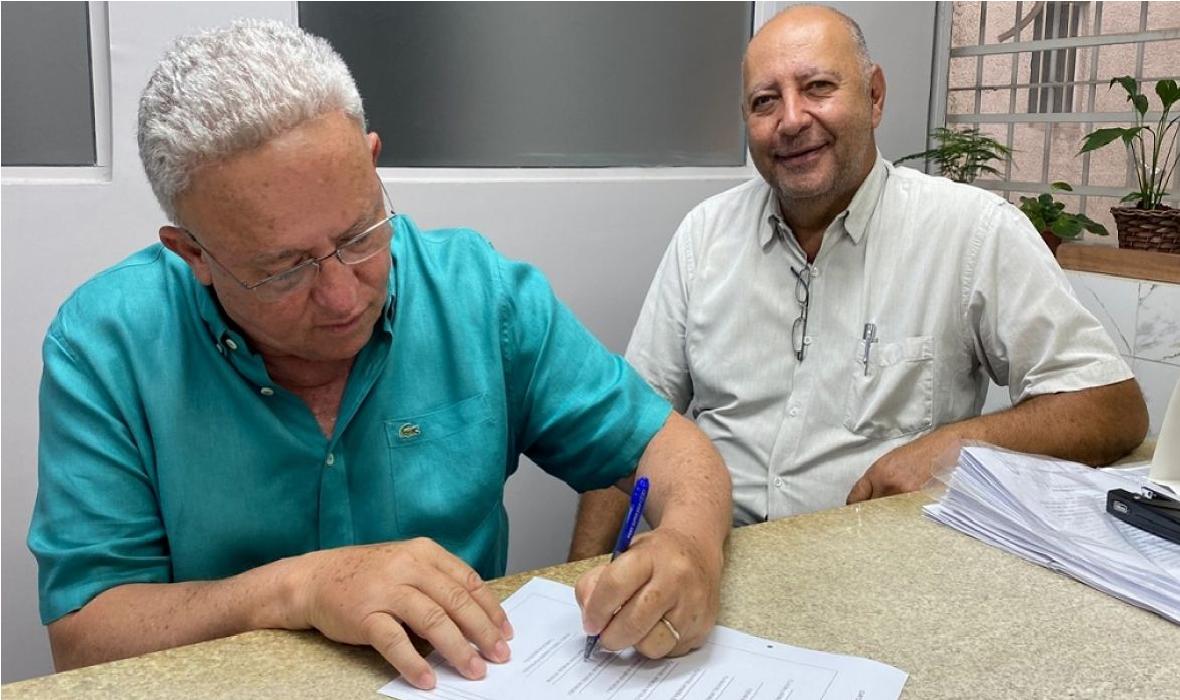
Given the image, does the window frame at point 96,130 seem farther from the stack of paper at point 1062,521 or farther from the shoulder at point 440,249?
the stack of paper at point 1062,521

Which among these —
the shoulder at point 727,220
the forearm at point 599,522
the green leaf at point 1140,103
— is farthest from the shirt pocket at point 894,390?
the green leaf at point 1140,103

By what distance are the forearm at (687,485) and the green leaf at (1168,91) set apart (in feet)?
5.20

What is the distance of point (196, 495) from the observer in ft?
3.56

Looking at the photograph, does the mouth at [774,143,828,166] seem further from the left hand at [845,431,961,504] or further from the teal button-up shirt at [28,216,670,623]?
the teal button-up shirt at [28,216,670,623]

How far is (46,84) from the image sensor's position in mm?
1761

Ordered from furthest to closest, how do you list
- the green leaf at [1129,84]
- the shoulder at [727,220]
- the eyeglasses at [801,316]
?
the green leaf at [1129,84]
the shoulder at [727,220]
the eyeglasses at [801,316]

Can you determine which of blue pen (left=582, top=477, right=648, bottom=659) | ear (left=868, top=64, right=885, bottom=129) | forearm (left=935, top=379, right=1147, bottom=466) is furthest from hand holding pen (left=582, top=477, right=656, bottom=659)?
ear (left=868, top=64, right=885, bottom=129)

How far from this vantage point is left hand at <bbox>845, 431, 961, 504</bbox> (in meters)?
1.40

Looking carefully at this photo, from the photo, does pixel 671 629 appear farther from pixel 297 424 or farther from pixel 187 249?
pixel 187 249

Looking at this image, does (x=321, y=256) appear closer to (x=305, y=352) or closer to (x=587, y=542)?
Answer: (x=305, y=352)

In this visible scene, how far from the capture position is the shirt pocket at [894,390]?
179 cm

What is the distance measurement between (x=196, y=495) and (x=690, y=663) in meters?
0.60

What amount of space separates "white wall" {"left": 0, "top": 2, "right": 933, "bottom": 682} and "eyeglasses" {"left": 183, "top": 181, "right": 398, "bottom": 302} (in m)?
0.94

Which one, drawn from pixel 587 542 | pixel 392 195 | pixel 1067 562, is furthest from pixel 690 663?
pixel 392 195
